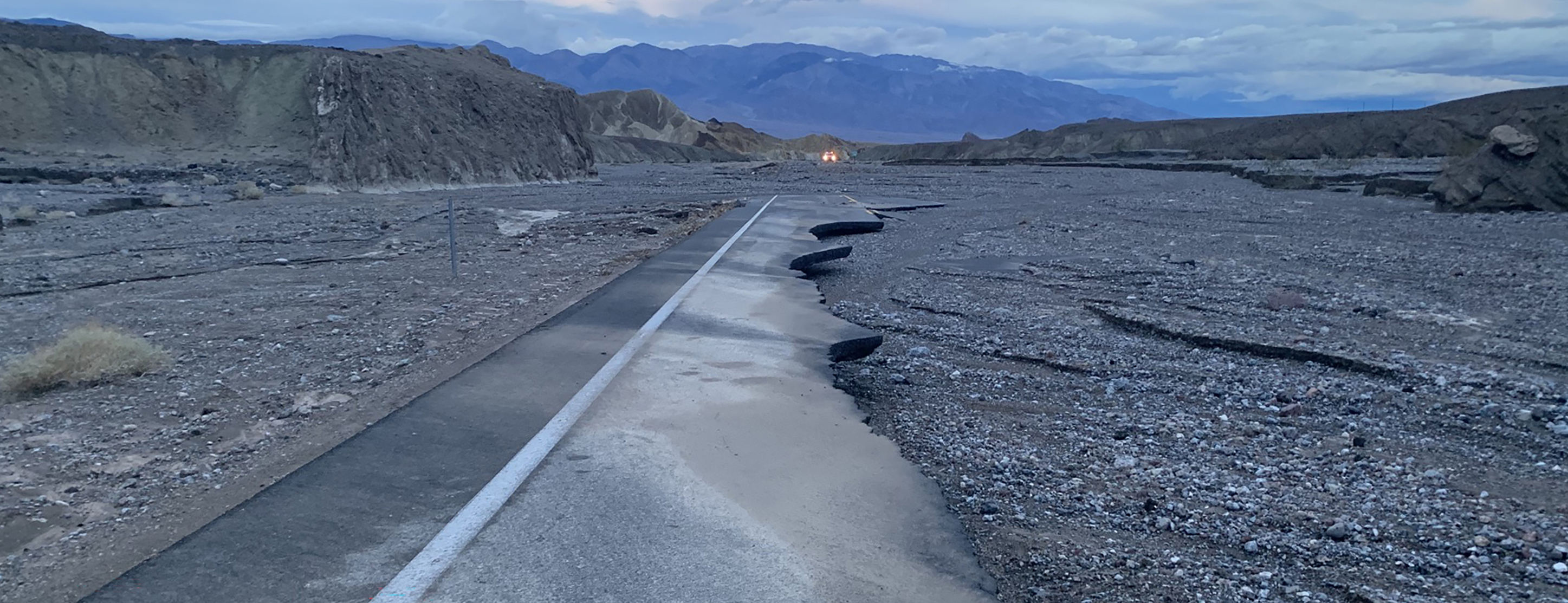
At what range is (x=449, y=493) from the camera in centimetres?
479

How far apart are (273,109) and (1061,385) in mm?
40475

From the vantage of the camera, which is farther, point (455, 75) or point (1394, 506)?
point (455, 75)

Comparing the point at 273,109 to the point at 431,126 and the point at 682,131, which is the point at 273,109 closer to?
the point at 431,126

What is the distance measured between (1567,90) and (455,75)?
7178 cm

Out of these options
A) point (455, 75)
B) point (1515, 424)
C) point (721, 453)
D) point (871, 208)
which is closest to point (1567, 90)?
point (871, 208)

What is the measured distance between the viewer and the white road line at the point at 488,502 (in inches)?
150

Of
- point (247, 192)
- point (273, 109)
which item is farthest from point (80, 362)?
point (273, 109)

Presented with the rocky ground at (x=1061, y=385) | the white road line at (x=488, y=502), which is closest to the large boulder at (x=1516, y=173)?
the rocky ground at (x=1061, y=385)

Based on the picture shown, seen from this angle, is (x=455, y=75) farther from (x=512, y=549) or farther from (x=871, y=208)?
(x=512, y=549)

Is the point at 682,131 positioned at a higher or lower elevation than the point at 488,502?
higher

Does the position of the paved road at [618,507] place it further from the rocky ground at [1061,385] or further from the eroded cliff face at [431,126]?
the eroded cliff face at [431,126]

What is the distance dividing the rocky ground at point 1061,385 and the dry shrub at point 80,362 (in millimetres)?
164

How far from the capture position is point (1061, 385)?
7691mm

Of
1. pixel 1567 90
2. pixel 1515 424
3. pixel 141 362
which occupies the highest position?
pixel 1567 90
